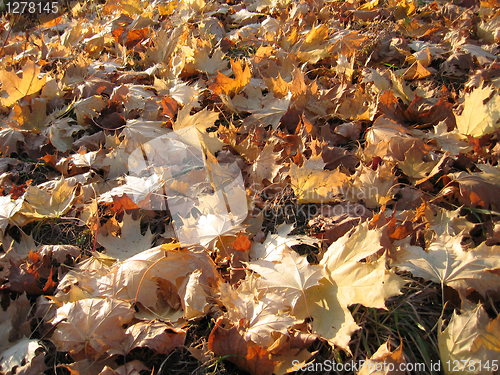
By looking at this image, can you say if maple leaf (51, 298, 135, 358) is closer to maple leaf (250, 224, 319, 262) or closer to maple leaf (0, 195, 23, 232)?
maple leaf (250, 224, 319, 262)

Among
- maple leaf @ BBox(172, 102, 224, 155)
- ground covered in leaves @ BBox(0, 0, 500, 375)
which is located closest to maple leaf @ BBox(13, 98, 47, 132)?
ground covered in leaves @ BBox(0, 0, 500, 375)

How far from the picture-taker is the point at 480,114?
5.02ft

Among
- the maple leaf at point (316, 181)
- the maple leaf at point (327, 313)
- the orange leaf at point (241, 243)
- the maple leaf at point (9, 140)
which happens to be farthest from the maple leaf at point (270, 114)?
the maple leaf at point (9, 140)

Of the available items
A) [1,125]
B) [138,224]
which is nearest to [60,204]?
[138,224]

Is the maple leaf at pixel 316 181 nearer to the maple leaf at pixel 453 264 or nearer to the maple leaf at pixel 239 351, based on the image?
the maple leaf at pixel 453 264

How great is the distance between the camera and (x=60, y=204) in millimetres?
1659

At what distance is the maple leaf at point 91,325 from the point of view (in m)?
1.07

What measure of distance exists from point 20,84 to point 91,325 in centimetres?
190

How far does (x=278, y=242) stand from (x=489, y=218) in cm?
89

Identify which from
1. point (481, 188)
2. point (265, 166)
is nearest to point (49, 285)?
point (265, 166)

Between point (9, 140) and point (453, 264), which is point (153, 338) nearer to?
point (453, 264)

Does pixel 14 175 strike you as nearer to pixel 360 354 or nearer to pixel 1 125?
pixel 1 125

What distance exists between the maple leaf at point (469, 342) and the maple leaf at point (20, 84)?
2.65m

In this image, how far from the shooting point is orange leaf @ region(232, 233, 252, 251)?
128 cm
